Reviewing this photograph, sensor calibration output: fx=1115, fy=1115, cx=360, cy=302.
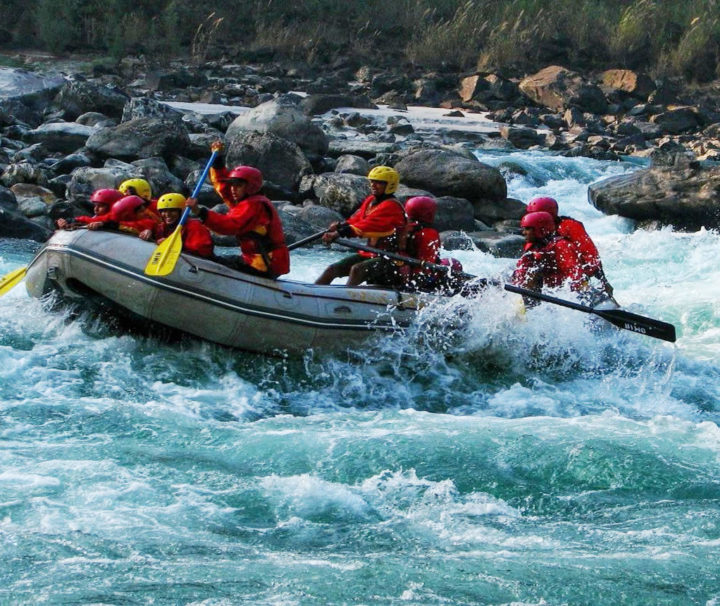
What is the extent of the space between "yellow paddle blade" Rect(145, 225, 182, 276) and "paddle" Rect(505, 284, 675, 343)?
2660 mm

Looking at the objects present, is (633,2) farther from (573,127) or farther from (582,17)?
(573,127)

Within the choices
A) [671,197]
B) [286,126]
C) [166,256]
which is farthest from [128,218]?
[286,126]

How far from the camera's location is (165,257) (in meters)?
7.98

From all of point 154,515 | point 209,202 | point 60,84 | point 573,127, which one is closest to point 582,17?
point 573,127

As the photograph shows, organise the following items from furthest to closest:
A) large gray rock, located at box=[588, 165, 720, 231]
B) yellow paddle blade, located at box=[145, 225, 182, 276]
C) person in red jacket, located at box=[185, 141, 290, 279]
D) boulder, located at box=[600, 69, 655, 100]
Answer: boulder, located at box=[600, 69, 655, 100] → large gray rock, located at box=[588, 165, 720, 231] → person in red jacket, located at box=[185, 141, 290, 279] → yellow paddle blade, located at box=[145, 225, 182, 276]

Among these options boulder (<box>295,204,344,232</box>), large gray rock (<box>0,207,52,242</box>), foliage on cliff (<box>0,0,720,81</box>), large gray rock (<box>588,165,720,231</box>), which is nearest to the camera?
large gray rock (<box>0,207,52,242</box>)

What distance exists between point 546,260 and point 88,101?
13041 millimetres

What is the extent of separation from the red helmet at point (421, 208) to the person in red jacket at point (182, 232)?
1.86 metres

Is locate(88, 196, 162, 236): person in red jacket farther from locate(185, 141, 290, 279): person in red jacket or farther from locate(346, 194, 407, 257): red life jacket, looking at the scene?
locate(346, 194, 407, 257): red life jacket

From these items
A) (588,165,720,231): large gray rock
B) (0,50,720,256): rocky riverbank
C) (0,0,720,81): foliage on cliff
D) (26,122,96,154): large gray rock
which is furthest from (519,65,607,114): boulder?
(26,122,96,154): large gray rock

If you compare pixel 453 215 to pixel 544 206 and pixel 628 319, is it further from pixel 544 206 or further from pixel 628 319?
pixel 628 319

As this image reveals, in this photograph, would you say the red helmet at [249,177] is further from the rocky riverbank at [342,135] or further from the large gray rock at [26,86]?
the large gray rock at [26,86]

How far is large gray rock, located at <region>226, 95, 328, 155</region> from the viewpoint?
57.4ft

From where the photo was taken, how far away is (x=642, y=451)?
6992 mm
